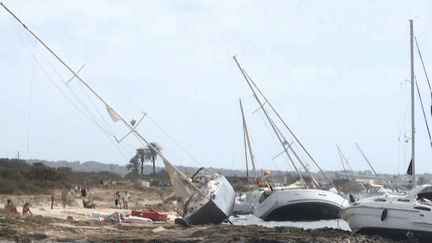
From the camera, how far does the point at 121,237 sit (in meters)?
26.3

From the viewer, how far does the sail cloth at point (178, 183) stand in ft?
115

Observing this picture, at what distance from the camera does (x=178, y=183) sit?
116 feet

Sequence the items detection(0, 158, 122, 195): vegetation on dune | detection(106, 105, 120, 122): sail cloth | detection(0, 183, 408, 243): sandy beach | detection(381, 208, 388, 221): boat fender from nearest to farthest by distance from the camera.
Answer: detection(0, 183, 408, 243): sandy beach, detection(381, 208, 388, 221): boat fender, detection(106, 105, 120, 122): sail cloth, detection(0, 158, 122, 195): vegetation on dune

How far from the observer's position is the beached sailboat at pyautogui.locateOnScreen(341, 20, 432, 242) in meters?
27.3

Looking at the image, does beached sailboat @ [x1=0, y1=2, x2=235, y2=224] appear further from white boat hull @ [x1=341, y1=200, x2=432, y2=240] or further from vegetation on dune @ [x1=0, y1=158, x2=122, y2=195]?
vegetation on dune @ [x1=0, y1=158, x2=122, y2=195]

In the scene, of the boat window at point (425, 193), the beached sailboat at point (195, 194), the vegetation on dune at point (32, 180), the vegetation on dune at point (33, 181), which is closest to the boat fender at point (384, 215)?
the boat window at point (425, 193)

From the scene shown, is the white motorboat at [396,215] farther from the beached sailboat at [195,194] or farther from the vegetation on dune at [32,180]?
the vegetation on dune at [32,180]

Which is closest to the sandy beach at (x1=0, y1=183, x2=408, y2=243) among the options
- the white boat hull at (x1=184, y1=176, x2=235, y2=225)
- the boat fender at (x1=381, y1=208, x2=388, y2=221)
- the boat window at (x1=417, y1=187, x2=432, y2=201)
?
the boat fender at (x1=381, y1=208, x2=388, y2=221)

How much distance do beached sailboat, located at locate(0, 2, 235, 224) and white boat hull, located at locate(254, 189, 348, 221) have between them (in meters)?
5.84

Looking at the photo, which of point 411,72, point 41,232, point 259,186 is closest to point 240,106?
point 259,186

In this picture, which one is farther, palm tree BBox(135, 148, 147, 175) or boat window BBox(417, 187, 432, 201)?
palm tree BBox(135, 148, 147, 175)

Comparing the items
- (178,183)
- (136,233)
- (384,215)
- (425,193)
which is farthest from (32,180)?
(425,193)

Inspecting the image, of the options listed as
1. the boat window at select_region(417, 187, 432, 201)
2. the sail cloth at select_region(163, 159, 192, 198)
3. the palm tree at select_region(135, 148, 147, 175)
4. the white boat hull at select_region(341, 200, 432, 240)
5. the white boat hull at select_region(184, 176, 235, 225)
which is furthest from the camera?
the palm tree at select_region(135, 148, 147, 175)

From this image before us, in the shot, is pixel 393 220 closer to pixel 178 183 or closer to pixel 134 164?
pixel 178 183
